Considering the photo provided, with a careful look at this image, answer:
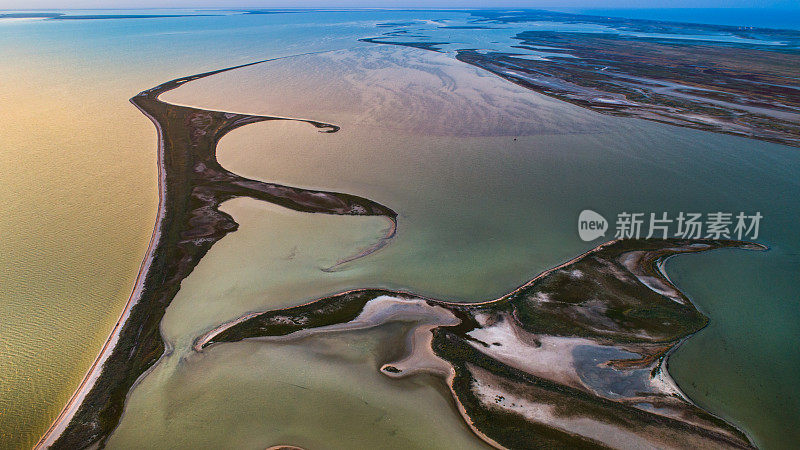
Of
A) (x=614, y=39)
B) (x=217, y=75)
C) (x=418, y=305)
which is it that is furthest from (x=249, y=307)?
(x=614, y=39)

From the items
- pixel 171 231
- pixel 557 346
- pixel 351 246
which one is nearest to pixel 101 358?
pixel 171 231

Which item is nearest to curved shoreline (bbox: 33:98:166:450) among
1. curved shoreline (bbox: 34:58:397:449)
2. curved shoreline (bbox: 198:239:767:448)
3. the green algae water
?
curved shoreline (bbox: 34:58:397:449)

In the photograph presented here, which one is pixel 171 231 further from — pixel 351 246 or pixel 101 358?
pixel 351 246

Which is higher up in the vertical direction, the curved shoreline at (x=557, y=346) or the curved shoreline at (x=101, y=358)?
the curved shoreline at (x=557, y=346)

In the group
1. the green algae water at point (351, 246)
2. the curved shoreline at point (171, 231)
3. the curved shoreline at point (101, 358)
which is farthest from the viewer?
the green algae water at point (351, 246)

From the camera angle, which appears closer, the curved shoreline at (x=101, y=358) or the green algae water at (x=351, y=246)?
the curved shoreline at (x=101, y=358)

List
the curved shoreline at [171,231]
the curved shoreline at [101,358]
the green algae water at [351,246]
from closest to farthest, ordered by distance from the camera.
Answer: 1. the curved shoreline at [101,358]
2. the curved shoreline at [171,231]
3. the green algae water at [351,246]

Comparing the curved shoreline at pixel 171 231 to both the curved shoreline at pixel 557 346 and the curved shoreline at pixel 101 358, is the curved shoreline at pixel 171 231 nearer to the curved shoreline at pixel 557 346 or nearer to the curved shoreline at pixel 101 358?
the curved shoreline at pixel 101 358

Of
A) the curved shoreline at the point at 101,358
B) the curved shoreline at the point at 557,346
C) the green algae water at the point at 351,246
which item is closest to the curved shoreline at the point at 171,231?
the curved shoreline at the point at 101,358
